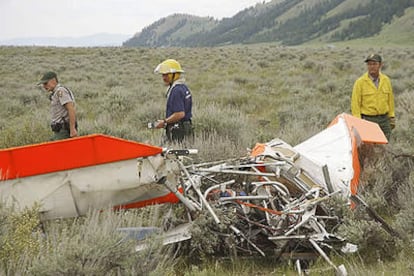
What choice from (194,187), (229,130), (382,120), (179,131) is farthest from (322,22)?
(194,187)

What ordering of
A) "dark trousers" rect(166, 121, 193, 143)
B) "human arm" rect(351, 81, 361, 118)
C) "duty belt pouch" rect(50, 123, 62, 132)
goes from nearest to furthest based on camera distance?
"dark trousers" rect(166, 121, 193, 143) < "human arm" rect(351, 81, 361, 118) < "duty belt pouch" rect(50, 123, 62, 132)

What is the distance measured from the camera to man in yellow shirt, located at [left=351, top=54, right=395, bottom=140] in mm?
6172

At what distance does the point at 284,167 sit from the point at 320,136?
131 centimetres

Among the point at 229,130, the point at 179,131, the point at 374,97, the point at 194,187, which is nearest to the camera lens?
the point at 194,187

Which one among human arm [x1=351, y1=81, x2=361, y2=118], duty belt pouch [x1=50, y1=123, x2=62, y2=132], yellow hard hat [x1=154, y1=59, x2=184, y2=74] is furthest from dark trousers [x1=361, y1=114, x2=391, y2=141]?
duty belt pouch [x1=50, y1=123, x2=62, y2=132]

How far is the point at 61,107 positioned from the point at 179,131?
5.98ft

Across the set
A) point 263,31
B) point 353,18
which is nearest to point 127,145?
point 353,18

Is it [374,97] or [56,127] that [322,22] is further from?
[56,127]

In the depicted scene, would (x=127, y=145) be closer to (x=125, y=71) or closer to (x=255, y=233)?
(x=255, y=233)

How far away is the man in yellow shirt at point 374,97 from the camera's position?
6.17 metres

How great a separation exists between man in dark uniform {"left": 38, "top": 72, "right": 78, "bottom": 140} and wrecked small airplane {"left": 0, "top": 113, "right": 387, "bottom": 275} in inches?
109

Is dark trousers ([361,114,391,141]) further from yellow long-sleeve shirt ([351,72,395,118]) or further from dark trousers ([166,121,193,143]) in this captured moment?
dark trousers ([166,121,193,143])

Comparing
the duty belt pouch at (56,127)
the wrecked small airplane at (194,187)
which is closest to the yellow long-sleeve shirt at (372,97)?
the wrecked small airplane at (194,187)

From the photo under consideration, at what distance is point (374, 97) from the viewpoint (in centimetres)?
623
